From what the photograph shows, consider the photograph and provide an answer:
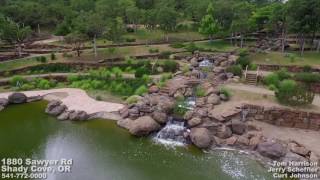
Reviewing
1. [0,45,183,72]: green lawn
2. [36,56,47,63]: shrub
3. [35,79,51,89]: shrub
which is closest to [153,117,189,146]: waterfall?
[35,79,51,89]: shrub

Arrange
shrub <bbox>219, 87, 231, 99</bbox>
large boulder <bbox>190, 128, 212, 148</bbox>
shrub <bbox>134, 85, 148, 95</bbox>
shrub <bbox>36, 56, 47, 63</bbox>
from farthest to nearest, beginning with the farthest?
shrub <bbox>36, 56, 47, 63</bbox>
shrub <bbox>134, 85, 148, 95</bbox>
shrub <bbox>219, 87, 231, 99</bbox>
large boulder <bbox>190, 128, 212, 148</bbox>

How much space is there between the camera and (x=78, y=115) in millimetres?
30891

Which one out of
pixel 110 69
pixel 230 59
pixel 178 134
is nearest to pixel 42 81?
pixel 110 69

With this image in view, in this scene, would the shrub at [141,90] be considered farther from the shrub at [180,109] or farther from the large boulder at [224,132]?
the large boulder at [224,132]

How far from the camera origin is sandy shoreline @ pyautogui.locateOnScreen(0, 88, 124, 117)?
3256 cm

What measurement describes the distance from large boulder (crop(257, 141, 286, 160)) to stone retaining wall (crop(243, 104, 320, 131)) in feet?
13.7

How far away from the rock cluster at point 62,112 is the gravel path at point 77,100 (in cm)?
74

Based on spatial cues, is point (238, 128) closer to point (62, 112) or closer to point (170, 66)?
point (170, 66)

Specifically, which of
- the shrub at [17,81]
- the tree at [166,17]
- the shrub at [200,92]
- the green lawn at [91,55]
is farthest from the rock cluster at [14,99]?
the tree at [166,17]

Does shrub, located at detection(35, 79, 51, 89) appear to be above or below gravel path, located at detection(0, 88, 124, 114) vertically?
above

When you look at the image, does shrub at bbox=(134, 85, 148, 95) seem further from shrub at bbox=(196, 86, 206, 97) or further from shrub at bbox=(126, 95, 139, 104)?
shrub at bbox=(196, 86, 206, 97)

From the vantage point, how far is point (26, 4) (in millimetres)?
64375

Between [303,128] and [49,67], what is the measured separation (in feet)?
105

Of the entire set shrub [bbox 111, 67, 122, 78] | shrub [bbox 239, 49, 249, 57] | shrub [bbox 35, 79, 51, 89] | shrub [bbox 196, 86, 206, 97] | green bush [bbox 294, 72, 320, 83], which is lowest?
shrub [bbox 35, 79, 51, 89]
